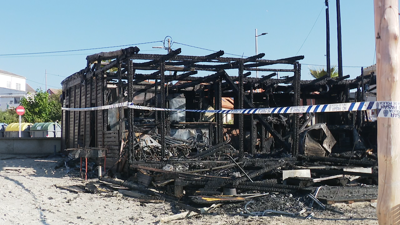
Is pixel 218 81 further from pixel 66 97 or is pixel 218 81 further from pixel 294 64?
pixel 66 97

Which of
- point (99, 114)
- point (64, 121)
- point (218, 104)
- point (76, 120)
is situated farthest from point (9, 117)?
point (218, 104)

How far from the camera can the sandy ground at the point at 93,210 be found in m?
7.36

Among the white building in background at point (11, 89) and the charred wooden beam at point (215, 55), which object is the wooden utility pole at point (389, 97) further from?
the white building in background at point (11, 89)

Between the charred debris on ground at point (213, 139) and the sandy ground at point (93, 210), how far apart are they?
1.39 ft

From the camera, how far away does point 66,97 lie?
19672 millimetres

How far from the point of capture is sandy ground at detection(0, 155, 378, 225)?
736 cm

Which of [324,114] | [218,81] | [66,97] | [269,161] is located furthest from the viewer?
[324,114]

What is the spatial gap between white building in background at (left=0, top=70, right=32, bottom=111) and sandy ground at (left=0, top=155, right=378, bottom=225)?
71.9 meters

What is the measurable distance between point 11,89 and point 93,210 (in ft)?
277

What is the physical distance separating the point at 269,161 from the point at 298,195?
11.9 feet

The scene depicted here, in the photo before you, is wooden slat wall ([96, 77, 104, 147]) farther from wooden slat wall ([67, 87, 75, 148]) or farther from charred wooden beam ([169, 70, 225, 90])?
charred wooden beam ([169, 70, 225, 90])

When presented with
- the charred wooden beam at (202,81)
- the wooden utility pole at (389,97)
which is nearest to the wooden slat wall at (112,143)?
the charred wooden beam at (202,81)

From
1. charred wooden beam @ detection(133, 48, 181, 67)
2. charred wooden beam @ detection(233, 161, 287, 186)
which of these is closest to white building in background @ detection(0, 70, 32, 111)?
charred wooden beam @ detection(133, 48, 181, 67)

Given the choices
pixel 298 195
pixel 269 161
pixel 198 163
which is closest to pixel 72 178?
pixel 198 163
